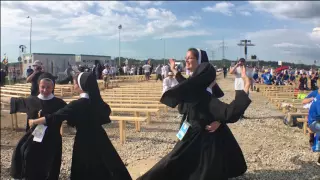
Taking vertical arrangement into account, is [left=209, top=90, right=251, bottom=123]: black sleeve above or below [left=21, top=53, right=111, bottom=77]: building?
below

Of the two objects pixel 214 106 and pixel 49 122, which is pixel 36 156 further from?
pixel 214 106

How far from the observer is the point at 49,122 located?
13.7ft

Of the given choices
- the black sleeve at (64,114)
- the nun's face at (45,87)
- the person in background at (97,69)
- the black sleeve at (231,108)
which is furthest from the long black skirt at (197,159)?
the person in background at (97,69)

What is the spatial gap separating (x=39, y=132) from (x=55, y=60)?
28.1m

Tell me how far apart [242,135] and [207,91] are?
5.20 m

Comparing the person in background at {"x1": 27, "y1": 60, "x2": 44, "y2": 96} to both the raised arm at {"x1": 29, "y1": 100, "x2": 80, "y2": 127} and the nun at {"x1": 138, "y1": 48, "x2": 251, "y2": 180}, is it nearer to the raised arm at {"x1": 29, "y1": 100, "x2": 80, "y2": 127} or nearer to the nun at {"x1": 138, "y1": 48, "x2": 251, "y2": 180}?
the raised arm at {"x1": 29, "y1": 100, "x2": 80, "y2": 127}

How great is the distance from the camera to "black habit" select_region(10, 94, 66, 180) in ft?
14.3

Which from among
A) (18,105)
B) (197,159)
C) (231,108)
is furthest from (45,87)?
(231,108)

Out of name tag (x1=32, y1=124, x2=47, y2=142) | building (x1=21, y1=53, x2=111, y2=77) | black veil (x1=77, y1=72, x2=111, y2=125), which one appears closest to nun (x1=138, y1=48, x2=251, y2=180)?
black veil (x1=77, y1=72, x2=111, y2=125)

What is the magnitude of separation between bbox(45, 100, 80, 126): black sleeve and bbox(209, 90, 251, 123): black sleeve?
1.70m

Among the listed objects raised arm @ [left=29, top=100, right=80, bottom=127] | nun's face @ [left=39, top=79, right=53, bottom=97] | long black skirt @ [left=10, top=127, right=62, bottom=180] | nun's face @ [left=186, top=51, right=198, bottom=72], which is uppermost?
nun's face @ [left=186, top=51, right=198, bottom=72]

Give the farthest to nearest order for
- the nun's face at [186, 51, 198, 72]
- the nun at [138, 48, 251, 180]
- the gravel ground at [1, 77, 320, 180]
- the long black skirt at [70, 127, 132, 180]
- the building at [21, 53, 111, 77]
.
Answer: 1. the building at [21, 53, 111, 77]
2. the gravel ground at [1, 77, 320, 180]
3. the long black skirt at [70, 127, 132, 180]
4. the nun's face at [186, 51, 198, 72]
5. the nun at [138, 48, 251, 180]

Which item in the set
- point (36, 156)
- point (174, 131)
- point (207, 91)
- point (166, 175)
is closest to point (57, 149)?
point (36, 156)

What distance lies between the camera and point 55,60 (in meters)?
31.0
